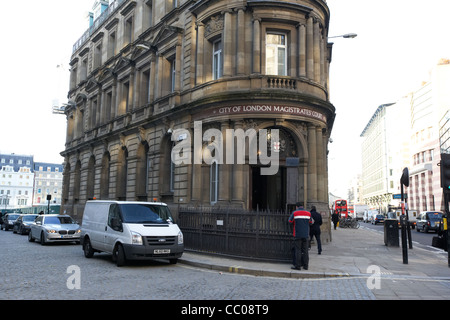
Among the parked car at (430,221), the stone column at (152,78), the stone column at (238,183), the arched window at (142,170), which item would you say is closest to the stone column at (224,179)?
the stone column at (238,183)

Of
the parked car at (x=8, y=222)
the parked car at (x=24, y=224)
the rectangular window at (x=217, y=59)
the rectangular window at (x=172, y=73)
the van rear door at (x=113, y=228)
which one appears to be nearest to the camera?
the van rear door at (x=113, y=228)

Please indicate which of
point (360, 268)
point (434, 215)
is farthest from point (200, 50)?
point (434, 215)

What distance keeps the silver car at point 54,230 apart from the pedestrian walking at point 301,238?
1220 cm

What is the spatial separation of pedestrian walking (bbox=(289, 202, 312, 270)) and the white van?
3502mm

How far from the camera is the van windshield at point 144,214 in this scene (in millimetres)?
11828

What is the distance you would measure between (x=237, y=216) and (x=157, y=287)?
505 centimetres

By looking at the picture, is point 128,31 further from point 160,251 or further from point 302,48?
point 160,251

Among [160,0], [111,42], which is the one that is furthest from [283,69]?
[111,42]

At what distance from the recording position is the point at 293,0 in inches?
732

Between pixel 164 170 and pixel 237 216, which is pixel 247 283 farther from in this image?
pixel 164 170

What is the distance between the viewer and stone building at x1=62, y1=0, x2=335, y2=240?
59.1 feet

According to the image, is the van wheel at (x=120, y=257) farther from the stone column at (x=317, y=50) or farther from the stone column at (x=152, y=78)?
the stone column at (x=152, y=78)

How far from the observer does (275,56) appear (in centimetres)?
1912
